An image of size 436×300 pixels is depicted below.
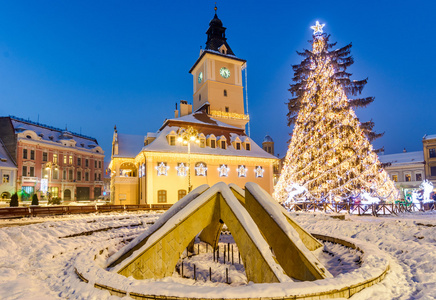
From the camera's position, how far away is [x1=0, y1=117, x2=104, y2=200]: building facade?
149 ft

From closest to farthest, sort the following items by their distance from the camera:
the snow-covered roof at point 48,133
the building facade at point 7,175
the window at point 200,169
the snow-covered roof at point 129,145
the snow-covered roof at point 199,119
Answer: the window at point 200,169 < the snow-covered roof at point 199,119 < the snow-covered roof at point 129,145 < the building facade at point 7,175 < the snow-covered roof at point 48,133

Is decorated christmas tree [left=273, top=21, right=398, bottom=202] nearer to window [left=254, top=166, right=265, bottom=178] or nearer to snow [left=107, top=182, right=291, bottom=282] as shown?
window [left=254, top=166, right=265, bottom=178]

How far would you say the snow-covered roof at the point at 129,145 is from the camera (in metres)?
38.7

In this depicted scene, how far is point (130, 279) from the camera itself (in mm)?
6805

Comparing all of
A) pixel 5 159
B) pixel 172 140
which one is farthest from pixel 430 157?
pixel 5 159

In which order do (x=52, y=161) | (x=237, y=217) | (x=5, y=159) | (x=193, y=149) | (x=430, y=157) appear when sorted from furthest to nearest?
1. (x=430, y=157)
2. (x=52, y=161)
3. (x=5, y=159)
4. (x=193, y=149)
5. (x=237, y=217)

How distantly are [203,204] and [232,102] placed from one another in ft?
127

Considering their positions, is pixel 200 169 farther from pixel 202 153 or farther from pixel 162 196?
pixel 162 196

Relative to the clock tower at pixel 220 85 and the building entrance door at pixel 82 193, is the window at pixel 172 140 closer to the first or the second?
the clock tower at pixel 220 85

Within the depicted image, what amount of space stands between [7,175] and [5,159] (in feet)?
7.91

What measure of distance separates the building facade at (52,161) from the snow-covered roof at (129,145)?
9.06 m

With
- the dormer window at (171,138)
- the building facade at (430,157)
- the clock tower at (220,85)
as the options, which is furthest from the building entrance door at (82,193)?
the building facade at (430,157)

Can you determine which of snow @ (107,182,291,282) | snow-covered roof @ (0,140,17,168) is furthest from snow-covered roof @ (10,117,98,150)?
snow @ (107,182,291,282)

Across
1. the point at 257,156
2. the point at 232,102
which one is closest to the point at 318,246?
the point at 257,156
